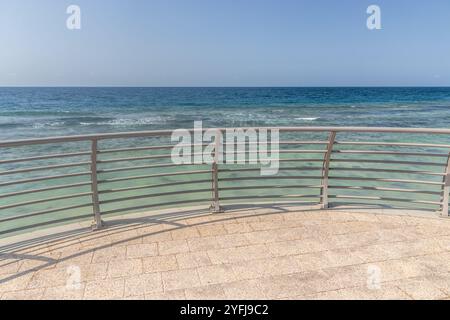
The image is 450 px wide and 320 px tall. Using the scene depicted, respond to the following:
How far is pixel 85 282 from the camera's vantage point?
2852 millimetres

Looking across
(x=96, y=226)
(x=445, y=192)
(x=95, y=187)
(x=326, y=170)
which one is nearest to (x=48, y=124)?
(x=96, y=226)

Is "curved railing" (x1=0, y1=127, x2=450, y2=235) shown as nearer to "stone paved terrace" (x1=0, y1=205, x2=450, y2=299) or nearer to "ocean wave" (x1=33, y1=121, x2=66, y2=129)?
"stone paved terrace" (x1=0, y1=205, x2=450, y2=299)

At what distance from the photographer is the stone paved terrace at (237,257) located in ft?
8.96

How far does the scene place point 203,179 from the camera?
760 centimetres

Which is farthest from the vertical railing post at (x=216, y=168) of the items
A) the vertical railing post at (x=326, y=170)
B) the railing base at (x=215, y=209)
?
the vertical railing post at (x=326, y=170)

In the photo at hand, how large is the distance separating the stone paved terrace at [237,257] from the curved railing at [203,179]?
0.85 ft

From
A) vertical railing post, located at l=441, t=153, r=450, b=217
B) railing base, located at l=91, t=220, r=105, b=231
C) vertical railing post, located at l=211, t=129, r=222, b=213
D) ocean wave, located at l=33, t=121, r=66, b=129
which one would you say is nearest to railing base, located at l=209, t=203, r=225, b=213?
vertical railing post, located at l=211, t=129, r=222, b=213

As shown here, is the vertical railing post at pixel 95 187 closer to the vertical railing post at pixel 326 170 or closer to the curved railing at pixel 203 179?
the curved railing at pixel 203 179

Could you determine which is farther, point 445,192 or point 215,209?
point 215,209

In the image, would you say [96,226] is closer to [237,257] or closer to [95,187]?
[95,187]

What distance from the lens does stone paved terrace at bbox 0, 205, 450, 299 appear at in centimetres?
273

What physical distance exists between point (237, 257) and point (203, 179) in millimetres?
4395

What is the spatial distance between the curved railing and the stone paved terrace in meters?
0.26
